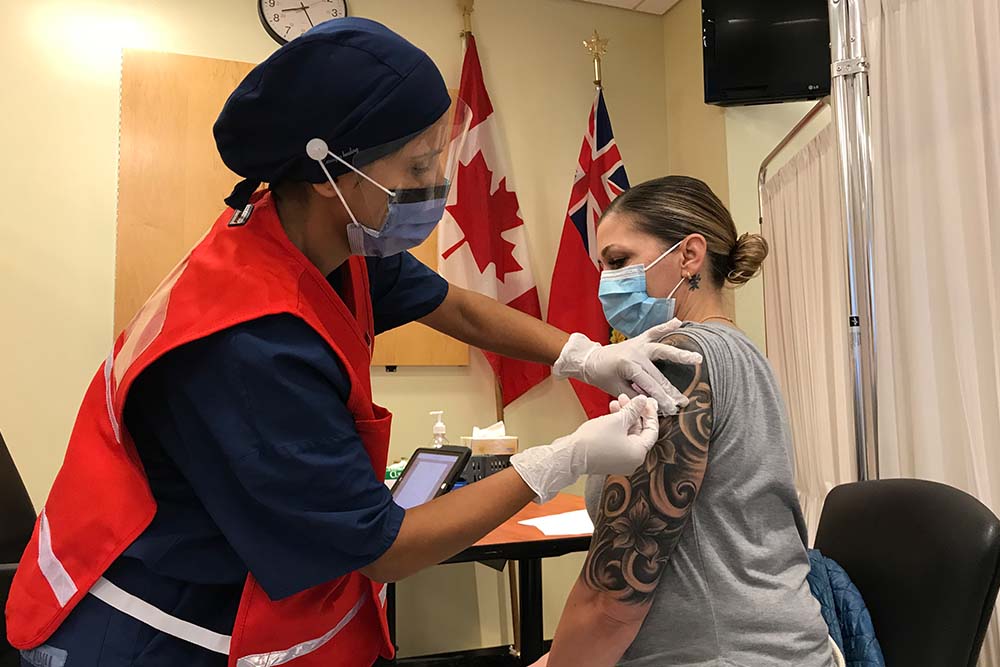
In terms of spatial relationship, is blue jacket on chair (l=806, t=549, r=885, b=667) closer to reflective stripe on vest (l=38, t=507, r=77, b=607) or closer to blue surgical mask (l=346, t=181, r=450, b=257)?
blue surgical mask (l=346, t=181, r=450, b=257)

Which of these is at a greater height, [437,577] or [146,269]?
[146,269]

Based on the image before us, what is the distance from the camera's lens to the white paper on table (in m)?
2.08

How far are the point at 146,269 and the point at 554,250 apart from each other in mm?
1750

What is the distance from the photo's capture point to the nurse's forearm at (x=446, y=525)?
98cm

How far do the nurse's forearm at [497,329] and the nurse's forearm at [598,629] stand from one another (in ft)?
1.73

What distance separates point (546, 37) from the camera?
378cm

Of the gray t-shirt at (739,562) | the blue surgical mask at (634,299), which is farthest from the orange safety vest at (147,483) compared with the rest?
the blue surgical mask at (634,299)

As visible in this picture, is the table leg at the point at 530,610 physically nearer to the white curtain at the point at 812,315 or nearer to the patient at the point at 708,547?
the white curtain at the point at 812,315

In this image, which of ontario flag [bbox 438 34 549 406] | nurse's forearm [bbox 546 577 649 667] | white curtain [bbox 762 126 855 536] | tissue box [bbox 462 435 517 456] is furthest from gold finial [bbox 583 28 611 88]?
nurse's forearm [bbox 546 577 649 667]

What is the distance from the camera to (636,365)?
1.24 meters

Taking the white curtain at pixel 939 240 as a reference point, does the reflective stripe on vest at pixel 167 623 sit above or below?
below

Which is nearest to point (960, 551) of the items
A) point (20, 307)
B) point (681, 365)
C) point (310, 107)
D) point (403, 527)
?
point (681, 365)

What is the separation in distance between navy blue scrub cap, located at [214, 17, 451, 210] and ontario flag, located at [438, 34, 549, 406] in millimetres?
2358

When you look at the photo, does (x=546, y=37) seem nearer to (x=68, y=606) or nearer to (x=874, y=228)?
(x=874, y=228)
